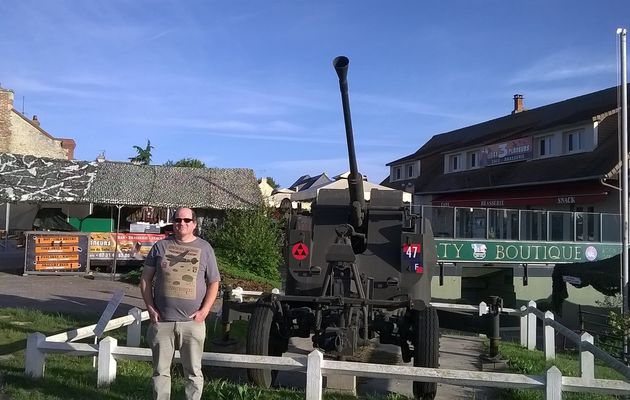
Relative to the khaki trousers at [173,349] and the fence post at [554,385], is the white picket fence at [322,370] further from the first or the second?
the khaki trousers at [173,349]

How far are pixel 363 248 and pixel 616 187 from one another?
19250mm

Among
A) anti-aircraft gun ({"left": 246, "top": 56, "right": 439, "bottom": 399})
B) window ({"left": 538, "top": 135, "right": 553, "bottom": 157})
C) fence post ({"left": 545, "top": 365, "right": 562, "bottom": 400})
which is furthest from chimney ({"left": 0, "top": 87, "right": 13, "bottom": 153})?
fence post ({"left": 545, "top": 365, "right": 562, "bottom": 400})

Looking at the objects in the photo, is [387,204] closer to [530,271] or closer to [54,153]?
[530,271]

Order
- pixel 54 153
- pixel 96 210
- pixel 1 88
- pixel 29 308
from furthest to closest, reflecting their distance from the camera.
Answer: pixel 54 153 < pixel 1 88 < pixel 96 210 < pixel 29 308

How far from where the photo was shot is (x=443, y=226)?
68.6 ft

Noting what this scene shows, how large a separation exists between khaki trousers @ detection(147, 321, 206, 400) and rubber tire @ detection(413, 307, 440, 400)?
2354mm

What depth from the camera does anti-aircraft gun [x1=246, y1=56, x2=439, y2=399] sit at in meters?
6.60

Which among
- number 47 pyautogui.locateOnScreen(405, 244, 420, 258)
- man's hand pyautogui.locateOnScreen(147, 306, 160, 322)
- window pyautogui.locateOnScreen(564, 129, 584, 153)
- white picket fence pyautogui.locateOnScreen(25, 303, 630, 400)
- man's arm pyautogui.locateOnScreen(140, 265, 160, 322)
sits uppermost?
window pyautogui.locateOnScreen(564, 129, 584, 153)

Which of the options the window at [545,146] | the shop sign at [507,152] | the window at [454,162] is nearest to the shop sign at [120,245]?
the window at [545,146]

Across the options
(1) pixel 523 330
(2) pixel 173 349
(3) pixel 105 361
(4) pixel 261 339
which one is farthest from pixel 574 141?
(2) pixel 173 349

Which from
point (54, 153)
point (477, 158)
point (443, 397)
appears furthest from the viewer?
point (54, 153)

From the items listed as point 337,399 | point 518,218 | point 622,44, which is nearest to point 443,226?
point 518,218

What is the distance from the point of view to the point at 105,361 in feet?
20.2

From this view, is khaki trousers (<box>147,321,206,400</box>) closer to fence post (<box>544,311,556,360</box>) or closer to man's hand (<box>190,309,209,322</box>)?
man's hand (<box>190,309,209,322</box>)
